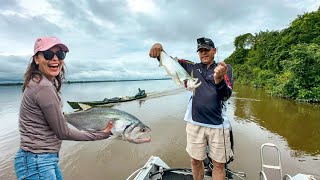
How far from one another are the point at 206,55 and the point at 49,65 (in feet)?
7.12

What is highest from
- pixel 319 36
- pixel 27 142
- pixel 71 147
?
pixel 319 36

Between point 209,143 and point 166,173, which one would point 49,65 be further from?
point 166,173

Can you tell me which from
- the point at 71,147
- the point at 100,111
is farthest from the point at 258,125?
the point at 100,111

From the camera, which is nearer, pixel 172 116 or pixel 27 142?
pixel 27 142

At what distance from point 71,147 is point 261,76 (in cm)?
3305

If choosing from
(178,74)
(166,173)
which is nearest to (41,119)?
(178,74)

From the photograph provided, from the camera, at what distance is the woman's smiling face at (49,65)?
2.15 m

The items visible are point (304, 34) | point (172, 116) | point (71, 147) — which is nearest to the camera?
point (71, 147)

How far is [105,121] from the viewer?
93.9 inches

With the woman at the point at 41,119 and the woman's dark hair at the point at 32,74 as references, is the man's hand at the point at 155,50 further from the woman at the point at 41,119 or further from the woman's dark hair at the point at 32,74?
the woman's dark hair at the point at 32,74

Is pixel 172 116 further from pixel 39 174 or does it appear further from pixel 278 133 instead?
pixel 39 174

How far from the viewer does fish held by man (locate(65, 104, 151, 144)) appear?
2.38 meters

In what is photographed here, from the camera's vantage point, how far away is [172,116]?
16484 millimetres

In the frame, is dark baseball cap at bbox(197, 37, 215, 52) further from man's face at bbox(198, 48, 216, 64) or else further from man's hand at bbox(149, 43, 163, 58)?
man's hand at bbox(149, 43, 163, 58)
